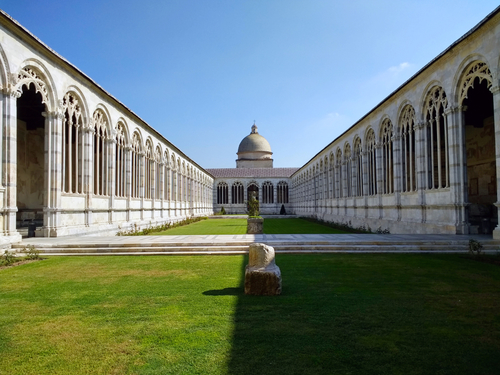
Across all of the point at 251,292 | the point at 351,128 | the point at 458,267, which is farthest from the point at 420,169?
the point at 251,292

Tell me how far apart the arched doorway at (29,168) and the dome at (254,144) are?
179 ft

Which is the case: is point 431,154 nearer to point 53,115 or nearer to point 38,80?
point 53,115

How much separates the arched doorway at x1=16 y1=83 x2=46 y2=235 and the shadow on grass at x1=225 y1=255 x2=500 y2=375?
61.1 ft

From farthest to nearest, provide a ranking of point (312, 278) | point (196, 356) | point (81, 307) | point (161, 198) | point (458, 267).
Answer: point (161, 198) < point (458, 267) < point (312, 278) < point (81, 307) < point (196, 356)

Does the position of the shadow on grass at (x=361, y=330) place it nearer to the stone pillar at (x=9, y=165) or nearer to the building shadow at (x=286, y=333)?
the building shadow at (x=286, y=333)

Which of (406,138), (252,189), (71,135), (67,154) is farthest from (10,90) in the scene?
(252,189)

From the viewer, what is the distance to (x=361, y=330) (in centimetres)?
521

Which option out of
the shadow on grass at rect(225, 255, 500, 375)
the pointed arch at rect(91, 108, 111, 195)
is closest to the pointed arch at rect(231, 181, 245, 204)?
the pointed arch at rect(91, 108, 111, 195)

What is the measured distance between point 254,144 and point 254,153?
6.25ft

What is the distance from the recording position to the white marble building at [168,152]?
13531 millimetres

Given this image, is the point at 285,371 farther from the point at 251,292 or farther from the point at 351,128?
the point at 351,128

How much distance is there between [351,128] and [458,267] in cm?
2010

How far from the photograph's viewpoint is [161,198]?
3128cm

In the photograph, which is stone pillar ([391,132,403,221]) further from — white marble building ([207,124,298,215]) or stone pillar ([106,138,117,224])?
white marble building ([207,124,298,215])
